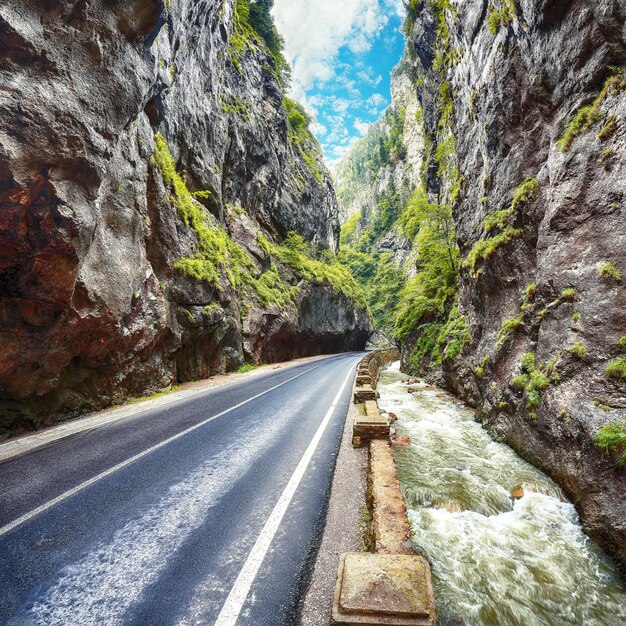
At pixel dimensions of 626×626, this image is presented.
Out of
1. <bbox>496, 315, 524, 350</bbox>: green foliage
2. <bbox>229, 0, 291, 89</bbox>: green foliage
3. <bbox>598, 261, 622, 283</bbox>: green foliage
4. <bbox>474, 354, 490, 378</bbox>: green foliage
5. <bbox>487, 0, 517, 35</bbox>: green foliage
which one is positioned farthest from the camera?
<bbox>229, 0, 291, 89</bbox>: green foliage

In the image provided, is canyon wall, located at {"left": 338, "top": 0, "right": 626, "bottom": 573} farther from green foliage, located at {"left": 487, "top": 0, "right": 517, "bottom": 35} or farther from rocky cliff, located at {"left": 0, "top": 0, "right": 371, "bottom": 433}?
rocky cliff, located at {"left": 0, "top": 0, "right": 371, "bottom": 433}

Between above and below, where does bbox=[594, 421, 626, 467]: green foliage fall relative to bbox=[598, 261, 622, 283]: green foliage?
below

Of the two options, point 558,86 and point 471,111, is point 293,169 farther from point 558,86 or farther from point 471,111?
point 558,86

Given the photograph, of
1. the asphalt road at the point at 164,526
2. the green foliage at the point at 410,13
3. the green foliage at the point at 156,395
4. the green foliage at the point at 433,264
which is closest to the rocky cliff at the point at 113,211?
the green foliage at the point at 156,395

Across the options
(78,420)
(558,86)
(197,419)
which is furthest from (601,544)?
(78,420)

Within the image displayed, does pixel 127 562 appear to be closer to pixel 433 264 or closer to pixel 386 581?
pixel 386 581

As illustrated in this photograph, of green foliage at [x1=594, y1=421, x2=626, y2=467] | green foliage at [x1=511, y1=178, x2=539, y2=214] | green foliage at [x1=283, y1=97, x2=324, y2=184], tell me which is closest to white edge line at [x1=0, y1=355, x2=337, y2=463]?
green foliage at [x1=594, y1=421, x2=626, y2=467]

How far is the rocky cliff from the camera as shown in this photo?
686 centimetres

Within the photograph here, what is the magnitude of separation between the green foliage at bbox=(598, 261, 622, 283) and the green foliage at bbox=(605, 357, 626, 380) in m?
1.41

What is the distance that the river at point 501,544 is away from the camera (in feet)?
11.7

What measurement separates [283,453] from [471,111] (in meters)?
16.8

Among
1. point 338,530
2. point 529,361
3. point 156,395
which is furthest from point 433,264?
point 338,530

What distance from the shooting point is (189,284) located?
15.2 metres

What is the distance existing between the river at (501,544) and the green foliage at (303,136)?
47125 millimetres
